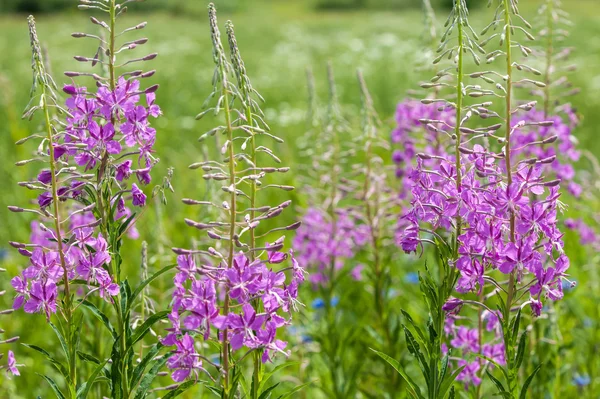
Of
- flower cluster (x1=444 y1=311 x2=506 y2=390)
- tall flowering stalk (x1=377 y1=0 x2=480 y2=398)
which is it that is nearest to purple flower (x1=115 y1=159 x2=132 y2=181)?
tall flowering stalk (x1=377 y1=0 x2=480 y2=398)

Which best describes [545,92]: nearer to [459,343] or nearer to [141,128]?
[459,343]

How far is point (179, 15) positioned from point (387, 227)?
2945cm

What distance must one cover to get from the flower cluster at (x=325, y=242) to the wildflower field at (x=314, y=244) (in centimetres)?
2

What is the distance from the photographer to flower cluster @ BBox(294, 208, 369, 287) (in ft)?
14.9

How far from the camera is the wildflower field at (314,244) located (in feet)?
7.27

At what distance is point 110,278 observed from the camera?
2.28 meters

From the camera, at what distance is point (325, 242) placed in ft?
15.2

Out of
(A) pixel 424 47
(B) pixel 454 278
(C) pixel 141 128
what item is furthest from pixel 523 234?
(A) pixel 424 47

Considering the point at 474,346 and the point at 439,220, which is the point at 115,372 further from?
the point at 474,346

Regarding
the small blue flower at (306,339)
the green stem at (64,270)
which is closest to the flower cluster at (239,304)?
the green stem at (64,270)

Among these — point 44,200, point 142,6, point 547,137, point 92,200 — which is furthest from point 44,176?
point 142,6

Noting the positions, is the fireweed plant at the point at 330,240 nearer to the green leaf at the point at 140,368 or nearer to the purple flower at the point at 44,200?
the green leaf at the point at 140,368

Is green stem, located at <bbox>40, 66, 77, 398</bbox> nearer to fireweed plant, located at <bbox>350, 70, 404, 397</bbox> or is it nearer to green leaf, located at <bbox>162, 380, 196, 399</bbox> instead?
green leaf, located at <bbox>162, 380, 196, 399</bbox>

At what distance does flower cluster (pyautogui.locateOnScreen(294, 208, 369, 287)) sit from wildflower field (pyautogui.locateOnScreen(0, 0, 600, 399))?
2cm
